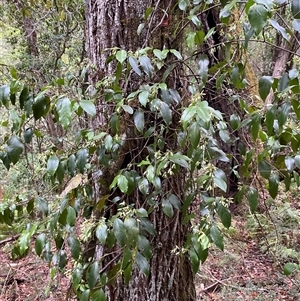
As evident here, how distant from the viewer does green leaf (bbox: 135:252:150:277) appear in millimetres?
1047

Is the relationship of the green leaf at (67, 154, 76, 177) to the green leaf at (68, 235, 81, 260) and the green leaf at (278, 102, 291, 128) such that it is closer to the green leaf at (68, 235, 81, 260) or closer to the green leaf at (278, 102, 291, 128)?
the green leaf at (68, 235, 81, 260)

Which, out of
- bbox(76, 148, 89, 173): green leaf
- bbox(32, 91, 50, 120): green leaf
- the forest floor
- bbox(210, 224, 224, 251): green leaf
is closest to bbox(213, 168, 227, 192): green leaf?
bbox(210, 224, 224, 251): green leaf

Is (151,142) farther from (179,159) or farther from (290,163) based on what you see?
(290,163)

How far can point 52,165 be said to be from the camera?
1.14m

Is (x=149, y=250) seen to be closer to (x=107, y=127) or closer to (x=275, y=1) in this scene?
(x=107, y=127)

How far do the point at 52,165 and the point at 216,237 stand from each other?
59cm

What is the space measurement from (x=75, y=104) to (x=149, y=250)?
52cm

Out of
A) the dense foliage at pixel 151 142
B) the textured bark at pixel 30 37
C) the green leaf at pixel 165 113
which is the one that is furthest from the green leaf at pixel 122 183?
the textured bark at pixel 30 37

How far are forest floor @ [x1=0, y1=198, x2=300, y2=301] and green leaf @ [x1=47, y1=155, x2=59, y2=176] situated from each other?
1.79 m

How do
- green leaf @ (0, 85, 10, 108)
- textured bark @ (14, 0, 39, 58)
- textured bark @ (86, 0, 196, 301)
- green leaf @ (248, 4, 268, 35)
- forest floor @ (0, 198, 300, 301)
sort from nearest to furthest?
1. green leaf @ (248, 4, 268, 35)
2. green leaf @ (0, 85, 10, 108)
3. textured bark @ (86, 0, 196, 301)
4. forest floor @ (0, 198, 300, 301)
5. textured bark @ (14, 0, 39, 58)

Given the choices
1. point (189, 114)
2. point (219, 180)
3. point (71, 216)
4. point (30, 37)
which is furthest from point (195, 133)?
point (30, 37)

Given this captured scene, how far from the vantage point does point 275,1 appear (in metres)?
0.89

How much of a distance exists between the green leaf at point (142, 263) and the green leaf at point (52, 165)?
0.39 meters

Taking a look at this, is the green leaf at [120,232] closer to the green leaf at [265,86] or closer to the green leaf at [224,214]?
the green leaf at [224,214]
